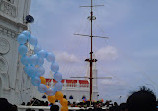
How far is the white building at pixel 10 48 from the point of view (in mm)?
10844

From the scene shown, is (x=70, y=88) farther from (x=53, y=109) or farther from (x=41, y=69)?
(x=53, y=109)

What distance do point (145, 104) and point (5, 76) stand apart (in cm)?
1060

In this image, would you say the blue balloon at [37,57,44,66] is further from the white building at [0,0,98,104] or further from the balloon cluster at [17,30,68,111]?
the white building at [0,0,98,104]

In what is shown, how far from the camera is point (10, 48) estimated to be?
11.4 m

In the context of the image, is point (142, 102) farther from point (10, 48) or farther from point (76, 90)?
point (76, 90)

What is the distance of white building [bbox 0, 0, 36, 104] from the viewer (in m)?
10.8

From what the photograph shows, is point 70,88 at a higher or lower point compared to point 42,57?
lower

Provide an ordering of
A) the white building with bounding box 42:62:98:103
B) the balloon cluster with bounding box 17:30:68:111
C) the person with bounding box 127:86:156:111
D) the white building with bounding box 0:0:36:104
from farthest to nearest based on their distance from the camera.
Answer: the white building with bounding box 42:62:98:103 < the white building with bounding box 0:0:36:104 < the balloon cluster with bounding box 17:30:68:111 < the person with bounding box 127:86:156:111

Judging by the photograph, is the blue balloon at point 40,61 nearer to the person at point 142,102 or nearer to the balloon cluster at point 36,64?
the balloon cluster at point 36,64

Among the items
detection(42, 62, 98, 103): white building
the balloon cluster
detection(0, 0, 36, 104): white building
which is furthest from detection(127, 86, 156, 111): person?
detection(42, 62, 98, 103): white building

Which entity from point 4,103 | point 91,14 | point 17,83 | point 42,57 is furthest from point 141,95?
point 91,14

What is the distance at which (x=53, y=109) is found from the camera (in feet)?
17.5

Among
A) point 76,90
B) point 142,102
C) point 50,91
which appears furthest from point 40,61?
point 76,90

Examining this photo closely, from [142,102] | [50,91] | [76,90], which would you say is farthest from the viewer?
[76,90]
